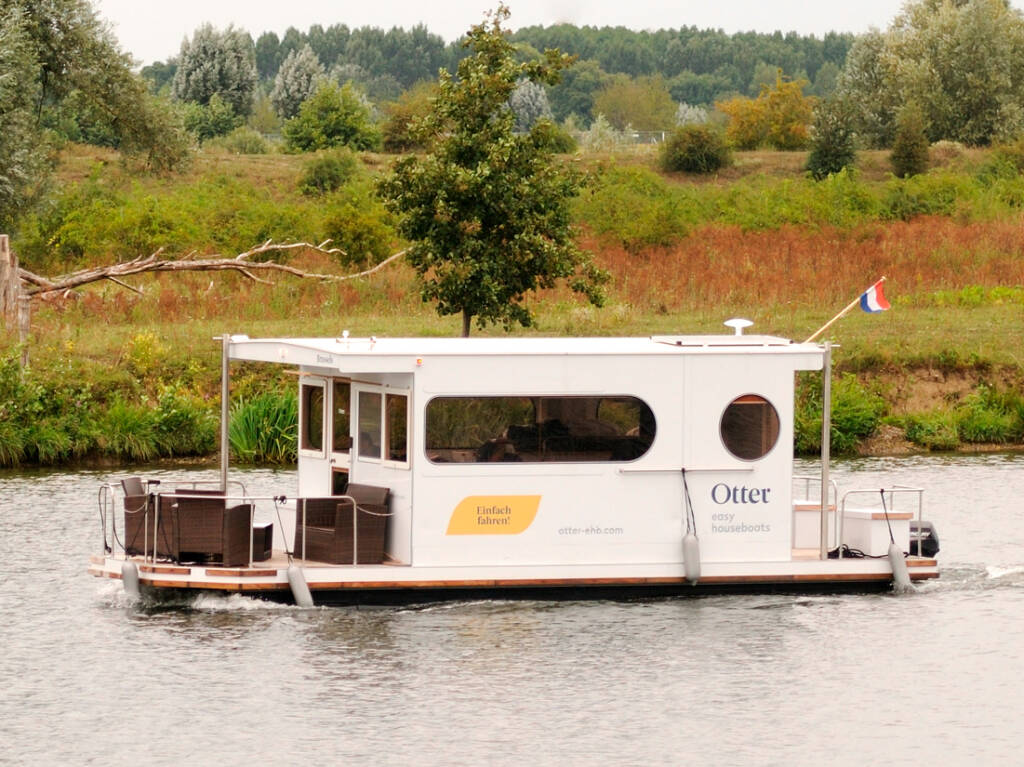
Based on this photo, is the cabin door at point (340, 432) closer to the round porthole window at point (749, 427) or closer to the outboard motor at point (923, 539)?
the round porthole window at point (749, 427)

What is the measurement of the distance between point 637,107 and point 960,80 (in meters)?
56.5

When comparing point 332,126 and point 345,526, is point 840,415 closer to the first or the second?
point 345,526

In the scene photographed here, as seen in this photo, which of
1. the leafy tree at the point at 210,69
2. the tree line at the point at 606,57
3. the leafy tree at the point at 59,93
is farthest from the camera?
the tree line at the point at 606,57

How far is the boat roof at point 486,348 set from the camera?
1750cm

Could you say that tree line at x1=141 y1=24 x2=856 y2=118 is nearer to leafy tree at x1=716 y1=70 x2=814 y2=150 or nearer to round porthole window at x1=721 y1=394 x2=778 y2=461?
leafy tree at x1=716 y1=70 x2=814 y2=150

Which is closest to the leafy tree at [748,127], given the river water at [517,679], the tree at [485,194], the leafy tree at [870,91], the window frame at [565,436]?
the leafy tree at [870,91]

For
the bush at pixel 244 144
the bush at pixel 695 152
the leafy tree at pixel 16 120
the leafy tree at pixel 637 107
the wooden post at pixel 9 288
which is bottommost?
the wooden post at pixel 9 288

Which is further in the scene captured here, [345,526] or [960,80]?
[960,80]

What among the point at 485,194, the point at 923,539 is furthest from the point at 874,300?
the point at 485,194

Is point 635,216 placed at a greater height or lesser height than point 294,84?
A: lesser

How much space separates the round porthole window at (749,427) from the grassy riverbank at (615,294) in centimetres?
1119

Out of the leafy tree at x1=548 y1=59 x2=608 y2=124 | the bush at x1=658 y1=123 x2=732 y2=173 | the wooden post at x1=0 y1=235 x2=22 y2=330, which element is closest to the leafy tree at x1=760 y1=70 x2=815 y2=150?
the bush at x1=658 y1=123 x2=732 y2=173

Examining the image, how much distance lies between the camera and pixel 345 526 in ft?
57.6

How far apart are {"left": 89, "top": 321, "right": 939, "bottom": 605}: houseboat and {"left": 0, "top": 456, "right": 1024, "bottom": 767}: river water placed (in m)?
0.43
